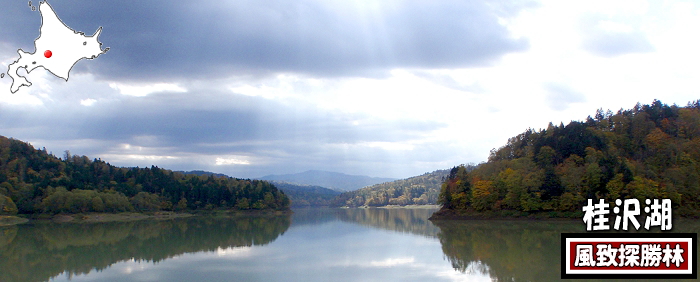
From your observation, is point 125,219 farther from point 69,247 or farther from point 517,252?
point 517,252

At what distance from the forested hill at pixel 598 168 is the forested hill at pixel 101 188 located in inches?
2093

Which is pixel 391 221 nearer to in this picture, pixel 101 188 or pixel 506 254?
pixel 506 254

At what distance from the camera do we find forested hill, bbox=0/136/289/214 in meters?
73.4

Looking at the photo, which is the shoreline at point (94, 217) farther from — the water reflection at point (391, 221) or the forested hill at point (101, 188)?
the water reflection at point (391, 221)

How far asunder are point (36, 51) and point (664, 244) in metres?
19.6

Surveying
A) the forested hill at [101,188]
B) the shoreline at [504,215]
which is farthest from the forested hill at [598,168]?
the forested hill at [101,188]

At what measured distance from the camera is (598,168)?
2053 inches

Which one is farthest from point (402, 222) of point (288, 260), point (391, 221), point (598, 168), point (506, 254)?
A: point (288, 260)

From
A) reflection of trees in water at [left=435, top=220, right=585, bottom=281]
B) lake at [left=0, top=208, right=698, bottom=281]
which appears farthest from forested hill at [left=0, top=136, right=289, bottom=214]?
reflection of trees in water at [left=435, top=220, right=585, bottom=281]

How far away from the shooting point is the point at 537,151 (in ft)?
209

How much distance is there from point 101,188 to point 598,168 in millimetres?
83109

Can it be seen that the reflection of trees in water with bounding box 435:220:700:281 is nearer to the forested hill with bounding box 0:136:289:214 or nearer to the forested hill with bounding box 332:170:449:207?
the forested hill with bounding box 0:136:289:214

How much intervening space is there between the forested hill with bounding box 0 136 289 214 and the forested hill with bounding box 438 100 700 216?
5317cm

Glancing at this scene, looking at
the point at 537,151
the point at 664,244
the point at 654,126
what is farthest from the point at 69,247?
the point at 654,126
